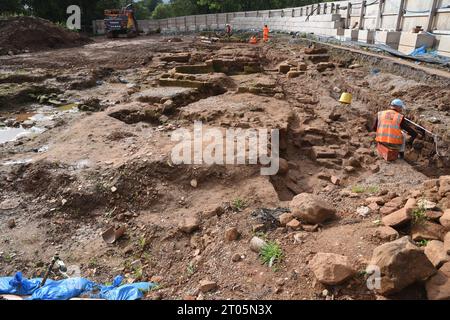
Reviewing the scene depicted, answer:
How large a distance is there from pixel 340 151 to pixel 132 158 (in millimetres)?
3723

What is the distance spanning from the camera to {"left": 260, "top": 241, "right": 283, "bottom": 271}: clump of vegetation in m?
2.74

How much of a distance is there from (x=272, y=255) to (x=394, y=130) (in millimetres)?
3896

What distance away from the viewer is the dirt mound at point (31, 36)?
1662 centimetres

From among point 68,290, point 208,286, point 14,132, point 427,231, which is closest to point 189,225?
point 208,286

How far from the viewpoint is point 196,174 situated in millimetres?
4738

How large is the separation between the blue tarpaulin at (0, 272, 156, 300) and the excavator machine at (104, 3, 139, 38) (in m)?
22.1

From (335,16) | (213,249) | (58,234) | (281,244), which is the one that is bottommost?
(58,234)

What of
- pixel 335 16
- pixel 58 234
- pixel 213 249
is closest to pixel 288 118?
pixel 213 249

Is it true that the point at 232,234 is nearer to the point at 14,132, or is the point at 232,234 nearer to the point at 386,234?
the point at 386,234

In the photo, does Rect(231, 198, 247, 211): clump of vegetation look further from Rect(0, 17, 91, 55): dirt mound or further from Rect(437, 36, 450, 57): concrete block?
Rect(0, 17, 91, 55): dirt mound

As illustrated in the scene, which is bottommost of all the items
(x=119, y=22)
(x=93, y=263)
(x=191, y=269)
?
(x=93, y=263)

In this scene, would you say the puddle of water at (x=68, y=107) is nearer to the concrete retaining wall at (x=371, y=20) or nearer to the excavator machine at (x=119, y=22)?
the concrete retaining wall at (x=371, y=20)

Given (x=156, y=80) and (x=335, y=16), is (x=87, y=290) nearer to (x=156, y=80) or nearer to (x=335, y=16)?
(x=156, y=80)
